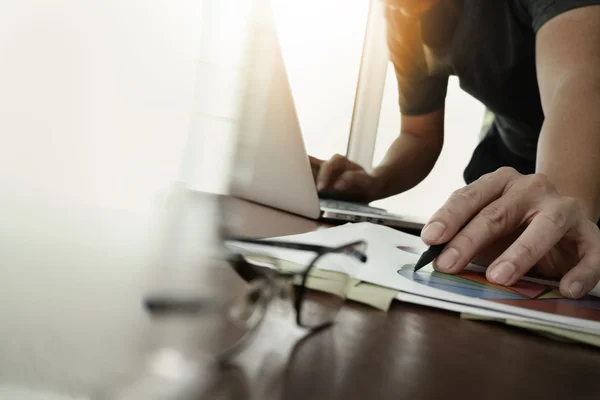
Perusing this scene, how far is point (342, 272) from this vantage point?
0.31m

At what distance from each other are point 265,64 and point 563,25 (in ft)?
1.74

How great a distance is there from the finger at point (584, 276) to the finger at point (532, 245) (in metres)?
0.03

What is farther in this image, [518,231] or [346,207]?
[346,207]

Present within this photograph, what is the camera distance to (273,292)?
24cm

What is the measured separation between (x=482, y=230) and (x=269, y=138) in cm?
27

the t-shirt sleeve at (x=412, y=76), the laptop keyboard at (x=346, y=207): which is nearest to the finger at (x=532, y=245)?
the laptop keyboard at (x=346, y=207)

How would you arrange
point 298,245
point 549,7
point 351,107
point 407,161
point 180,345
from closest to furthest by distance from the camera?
point 180,345, point 298,245, point 549,7, point 407,161, point 351,107

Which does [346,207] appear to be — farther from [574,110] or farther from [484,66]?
[484,66]

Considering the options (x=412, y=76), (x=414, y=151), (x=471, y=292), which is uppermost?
(x=412, y=76)

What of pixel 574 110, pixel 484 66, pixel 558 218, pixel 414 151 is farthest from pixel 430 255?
pixel 414 151

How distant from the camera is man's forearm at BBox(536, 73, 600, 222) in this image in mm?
599

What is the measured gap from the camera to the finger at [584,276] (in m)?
0.42

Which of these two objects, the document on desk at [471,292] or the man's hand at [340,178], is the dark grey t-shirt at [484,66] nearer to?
the man's hand at [340,178]

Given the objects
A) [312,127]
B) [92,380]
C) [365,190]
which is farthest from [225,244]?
[312,127]
